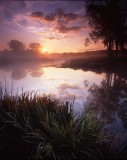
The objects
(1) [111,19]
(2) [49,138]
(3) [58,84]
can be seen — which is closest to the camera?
(2) [49,138]

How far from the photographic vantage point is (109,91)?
49.6ft

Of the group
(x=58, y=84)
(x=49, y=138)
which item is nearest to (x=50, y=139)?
(x=49, y=138)

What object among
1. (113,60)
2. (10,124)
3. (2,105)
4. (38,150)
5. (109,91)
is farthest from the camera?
(113,60)

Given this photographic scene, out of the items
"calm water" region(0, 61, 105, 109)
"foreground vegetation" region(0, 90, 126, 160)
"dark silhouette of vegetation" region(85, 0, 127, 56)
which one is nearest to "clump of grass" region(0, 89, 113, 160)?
"foreground vegetation" region(0, 90, 126, 160)

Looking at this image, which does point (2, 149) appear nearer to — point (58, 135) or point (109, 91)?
point (58, 135)

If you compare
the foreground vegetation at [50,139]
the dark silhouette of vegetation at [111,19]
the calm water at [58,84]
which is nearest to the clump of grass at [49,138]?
the foreground vegetation at [50,139]

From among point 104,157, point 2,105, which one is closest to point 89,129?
point 104,157

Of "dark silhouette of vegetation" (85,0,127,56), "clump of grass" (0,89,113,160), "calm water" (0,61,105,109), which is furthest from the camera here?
"dark silhouette of vegetation" (85,0,127,56)

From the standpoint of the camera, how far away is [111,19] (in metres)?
38.5

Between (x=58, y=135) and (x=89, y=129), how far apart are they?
737mm

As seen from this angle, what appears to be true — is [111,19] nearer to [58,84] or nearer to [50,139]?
[58,84]

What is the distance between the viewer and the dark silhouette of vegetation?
3831 cm

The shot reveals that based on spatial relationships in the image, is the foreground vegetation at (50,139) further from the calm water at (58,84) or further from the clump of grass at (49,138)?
the calm water at (58,84)

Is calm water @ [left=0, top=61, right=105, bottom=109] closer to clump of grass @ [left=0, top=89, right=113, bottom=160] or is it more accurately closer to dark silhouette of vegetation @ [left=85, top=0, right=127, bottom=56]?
clump of grass @ [left=0, top=89, right=113, bottom=160]
